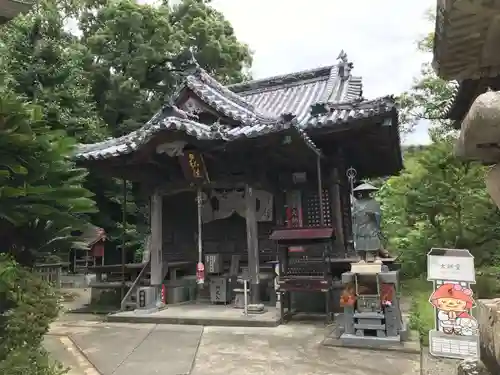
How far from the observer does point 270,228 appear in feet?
35.1

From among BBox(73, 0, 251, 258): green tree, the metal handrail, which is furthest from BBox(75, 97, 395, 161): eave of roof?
BBox(73, 0, 251, 258): green tree

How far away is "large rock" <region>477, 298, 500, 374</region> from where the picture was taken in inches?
72.6

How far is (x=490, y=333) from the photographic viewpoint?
1942 millimetres

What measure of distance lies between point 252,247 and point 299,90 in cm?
633

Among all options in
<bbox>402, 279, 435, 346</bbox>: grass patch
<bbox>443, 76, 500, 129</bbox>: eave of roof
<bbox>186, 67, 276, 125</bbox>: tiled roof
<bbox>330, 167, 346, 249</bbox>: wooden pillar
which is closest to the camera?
<bbox>402, 279, 435, 346</bbox>: grass patch

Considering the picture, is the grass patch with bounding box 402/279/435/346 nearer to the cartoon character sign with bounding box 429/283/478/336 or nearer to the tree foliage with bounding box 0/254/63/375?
the cartoon character sign with bounding box 429/283/478/336

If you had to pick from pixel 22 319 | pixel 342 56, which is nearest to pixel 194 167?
pixel 22 319

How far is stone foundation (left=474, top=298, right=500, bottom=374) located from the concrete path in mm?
3178

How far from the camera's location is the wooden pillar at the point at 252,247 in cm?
933

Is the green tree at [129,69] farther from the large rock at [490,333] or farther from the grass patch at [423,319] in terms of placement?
the large rock at [490,333]

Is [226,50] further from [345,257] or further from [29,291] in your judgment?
[29,291]

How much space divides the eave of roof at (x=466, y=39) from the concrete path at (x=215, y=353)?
13.2ft

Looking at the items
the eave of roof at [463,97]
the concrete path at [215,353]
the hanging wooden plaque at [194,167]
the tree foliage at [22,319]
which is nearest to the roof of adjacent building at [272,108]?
the hanging wooden plaque at [194,167]

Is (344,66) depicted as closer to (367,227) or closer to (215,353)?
(367,227)
